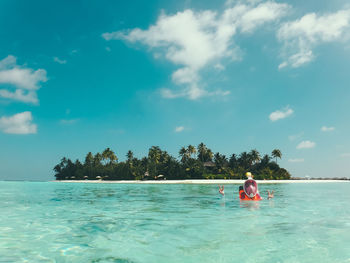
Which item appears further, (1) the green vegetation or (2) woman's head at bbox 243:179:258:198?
(1) the green vegetation

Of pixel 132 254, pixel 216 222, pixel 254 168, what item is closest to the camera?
pixel 132 254

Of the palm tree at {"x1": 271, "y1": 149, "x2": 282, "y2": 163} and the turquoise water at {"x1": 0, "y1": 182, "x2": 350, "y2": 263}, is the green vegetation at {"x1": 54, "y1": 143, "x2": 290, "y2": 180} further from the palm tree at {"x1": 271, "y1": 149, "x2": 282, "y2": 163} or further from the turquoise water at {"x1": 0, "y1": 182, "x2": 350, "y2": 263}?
the turquoise water at {"x1": 0, "y1": 182, "x2": 350, "y2": 263}

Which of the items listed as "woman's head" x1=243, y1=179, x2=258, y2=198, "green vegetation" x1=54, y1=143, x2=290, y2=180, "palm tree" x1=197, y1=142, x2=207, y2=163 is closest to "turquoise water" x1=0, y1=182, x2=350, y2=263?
"woman's head" x1=243, y1=179, x2=258, y2=198

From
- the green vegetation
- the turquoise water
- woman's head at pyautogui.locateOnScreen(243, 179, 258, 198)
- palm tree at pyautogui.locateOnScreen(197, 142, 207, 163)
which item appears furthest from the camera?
palm tree at pyautogui.locateOnScreen(197, 142, 207, 163)

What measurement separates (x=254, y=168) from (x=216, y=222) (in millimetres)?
80336

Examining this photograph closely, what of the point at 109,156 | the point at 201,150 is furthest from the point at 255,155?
the point at 109,156

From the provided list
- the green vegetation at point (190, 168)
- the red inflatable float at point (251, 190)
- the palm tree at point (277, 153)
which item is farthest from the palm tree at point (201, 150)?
the red inflatable float at point (251, 190)

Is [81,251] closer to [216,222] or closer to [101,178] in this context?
[216,222]

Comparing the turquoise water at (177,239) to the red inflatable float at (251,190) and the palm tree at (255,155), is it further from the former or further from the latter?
the palm tree at (255,155)

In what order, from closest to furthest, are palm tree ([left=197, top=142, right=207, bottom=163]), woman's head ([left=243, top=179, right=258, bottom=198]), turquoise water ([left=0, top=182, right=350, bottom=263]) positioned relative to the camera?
turquoise water ([left=0, top=182, right=350, bottom=263]) < woman's head ([left=243, top=179, right=258, bottom=198]) < palm tree ([left=197, top=142, right=207, bottom=163])

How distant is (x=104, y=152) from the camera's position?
116 m

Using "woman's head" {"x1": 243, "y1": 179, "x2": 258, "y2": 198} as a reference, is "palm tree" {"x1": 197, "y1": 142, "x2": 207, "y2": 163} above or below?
above

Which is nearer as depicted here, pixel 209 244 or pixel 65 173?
pixel 209 244

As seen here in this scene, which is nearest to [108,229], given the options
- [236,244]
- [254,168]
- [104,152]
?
[236,244]
